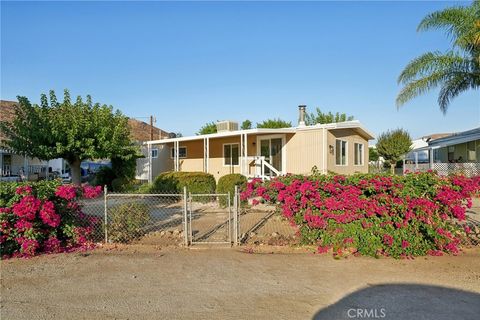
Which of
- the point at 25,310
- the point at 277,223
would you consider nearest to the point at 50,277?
the point at 25,310

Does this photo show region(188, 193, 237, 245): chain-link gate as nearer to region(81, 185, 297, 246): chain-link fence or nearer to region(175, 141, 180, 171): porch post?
region(81, 185, 297, 246): chain-link fence

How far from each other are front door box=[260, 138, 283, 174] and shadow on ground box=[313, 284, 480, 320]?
1226cm

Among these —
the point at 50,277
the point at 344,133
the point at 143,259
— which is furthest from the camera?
the point at 344,133

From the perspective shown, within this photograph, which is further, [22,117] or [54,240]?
[22,117]

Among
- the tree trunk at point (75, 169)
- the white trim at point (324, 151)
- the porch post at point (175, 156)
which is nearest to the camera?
the tree trunk at point (75, 169)

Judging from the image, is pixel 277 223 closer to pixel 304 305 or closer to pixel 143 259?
pixel 143 259

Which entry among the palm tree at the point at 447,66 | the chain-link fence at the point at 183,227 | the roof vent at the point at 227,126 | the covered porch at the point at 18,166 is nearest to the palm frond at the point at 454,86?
the palm tree at the point at 447,66

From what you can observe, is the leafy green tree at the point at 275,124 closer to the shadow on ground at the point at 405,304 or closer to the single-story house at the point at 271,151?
the single-story house at the point at 271,151

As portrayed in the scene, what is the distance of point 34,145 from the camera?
41.9ft

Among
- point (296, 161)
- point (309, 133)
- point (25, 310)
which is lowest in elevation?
point (25, 310)

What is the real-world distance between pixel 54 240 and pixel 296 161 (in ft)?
37.4

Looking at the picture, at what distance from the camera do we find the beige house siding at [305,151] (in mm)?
15201

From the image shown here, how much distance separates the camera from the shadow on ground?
3.88m

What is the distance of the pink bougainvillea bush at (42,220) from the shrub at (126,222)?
0.39 meters
